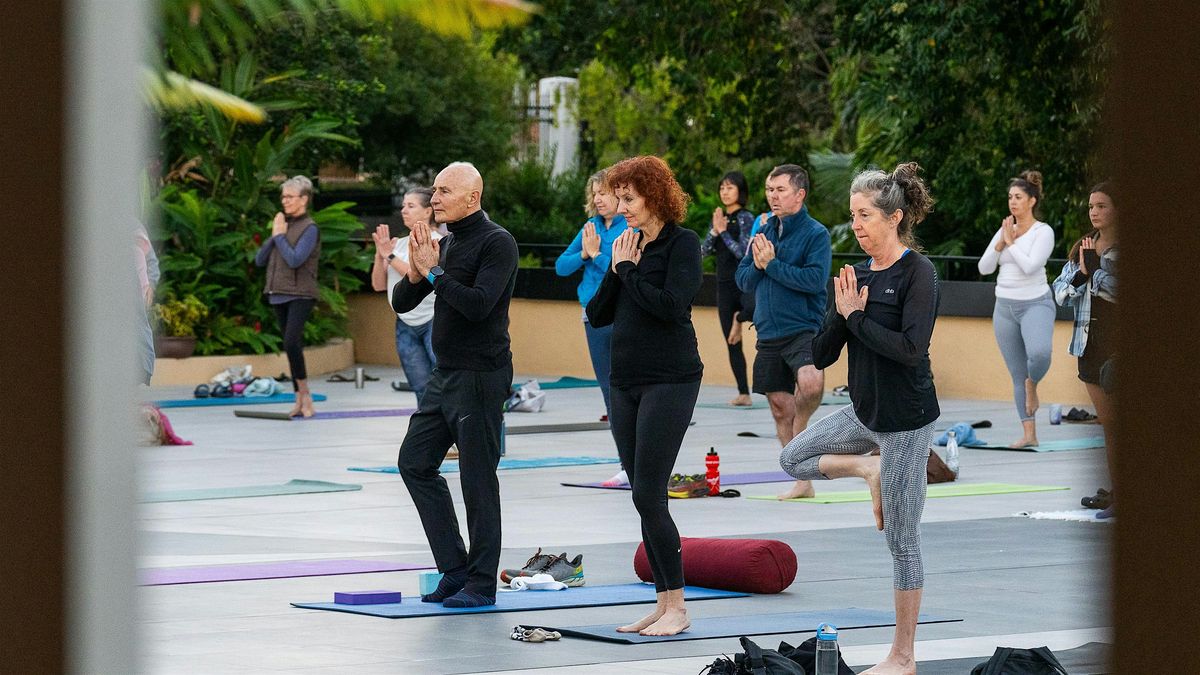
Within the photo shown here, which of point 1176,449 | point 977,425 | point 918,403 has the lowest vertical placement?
point 977,425

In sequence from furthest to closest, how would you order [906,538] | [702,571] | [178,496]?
1. [178,496]
2. [702,571]
3. [906,538]

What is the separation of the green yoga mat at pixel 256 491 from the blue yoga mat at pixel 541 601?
405 centimetres

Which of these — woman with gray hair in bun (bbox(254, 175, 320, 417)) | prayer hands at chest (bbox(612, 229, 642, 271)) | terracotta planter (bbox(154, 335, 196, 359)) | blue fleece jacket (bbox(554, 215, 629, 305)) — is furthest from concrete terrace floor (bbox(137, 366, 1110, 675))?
terracotta planter (bbox(154, 335, 196, 359))

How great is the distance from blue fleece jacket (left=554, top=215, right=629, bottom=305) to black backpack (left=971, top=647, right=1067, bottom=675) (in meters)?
5.90

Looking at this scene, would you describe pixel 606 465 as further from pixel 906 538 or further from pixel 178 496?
pixel 906 538

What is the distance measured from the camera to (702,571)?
28.3 ft

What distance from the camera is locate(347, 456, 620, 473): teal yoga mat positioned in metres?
13.6

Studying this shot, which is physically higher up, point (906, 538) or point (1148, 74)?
point (1148, 74)

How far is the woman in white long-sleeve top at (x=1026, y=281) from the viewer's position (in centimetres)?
1348

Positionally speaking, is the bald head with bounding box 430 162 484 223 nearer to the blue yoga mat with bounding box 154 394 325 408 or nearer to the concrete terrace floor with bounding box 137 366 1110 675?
the concrete terrace floor with bounding box 137 366 1110 675

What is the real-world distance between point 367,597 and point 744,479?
5.14m

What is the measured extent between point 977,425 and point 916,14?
16.5ft

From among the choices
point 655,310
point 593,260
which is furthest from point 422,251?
point 593,260

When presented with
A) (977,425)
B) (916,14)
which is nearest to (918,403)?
(977,425)
